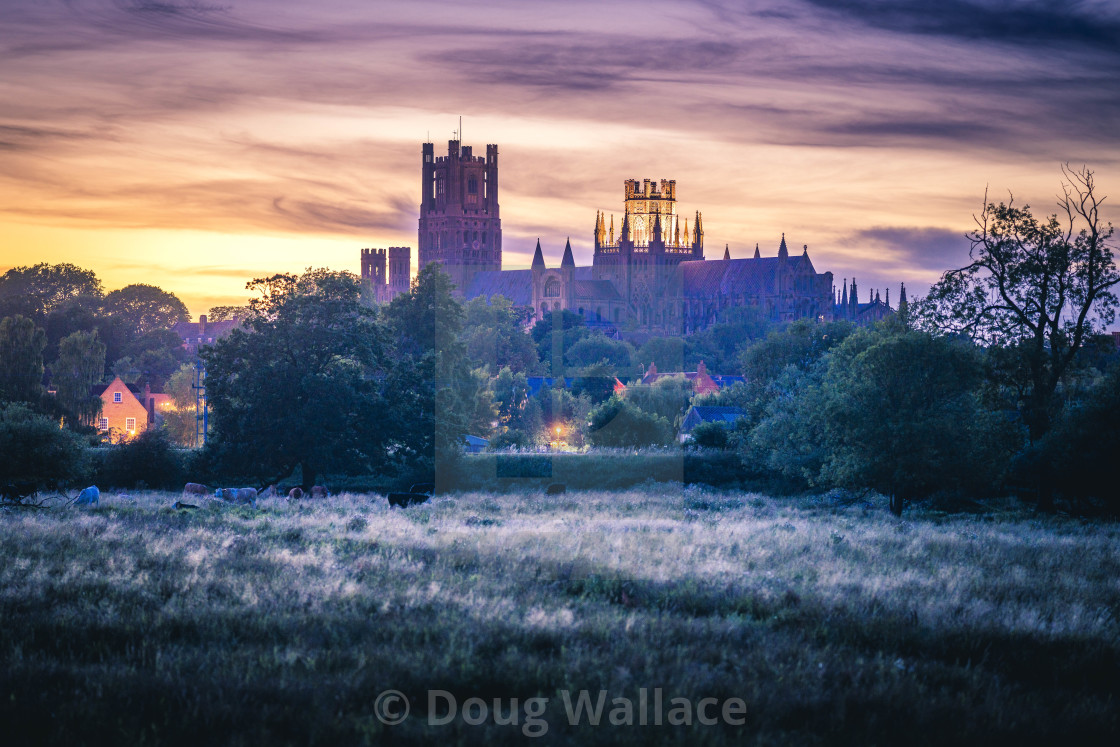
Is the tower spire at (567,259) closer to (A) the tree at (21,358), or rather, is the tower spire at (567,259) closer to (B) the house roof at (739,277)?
(B) the house roof at (739,277)

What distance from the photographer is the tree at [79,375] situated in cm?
7294

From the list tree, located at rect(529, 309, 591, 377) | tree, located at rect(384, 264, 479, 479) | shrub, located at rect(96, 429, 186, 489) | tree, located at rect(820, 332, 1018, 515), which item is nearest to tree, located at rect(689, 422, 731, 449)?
tree, located at rect(384, 264, 479, 479)

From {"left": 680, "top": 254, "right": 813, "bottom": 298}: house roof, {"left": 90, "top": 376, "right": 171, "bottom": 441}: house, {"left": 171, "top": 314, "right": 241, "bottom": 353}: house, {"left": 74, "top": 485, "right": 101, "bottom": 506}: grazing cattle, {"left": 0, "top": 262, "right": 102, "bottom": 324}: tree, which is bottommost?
{"left": 90, "top": 376, "right": 171, "bottom": 441}: house

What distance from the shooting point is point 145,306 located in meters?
156

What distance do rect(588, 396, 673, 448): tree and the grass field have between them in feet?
158

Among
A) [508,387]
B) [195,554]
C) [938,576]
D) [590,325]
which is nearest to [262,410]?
[195,554]

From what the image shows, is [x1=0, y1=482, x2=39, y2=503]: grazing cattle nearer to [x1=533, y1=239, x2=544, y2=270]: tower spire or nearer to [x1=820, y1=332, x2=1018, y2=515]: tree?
[x1=820, y1=332, x2=1018, y2=515]: tree

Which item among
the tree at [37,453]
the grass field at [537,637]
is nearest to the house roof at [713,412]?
the tree at [37,453]

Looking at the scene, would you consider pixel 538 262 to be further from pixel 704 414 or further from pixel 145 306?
pixel 704 414

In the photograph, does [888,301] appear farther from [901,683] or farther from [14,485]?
[901,683]

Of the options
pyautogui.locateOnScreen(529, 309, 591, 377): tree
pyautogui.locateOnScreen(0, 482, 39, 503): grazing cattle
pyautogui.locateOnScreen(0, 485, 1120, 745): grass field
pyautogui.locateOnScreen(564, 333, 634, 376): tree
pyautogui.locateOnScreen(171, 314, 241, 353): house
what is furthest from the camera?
pyautogui.locateOnScreen(171, 314, 241, 353): house

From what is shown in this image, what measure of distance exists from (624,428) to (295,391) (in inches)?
1268

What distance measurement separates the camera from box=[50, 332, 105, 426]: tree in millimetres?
72938

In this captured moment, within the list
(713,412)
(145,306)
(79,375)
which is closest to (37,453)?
(79,375)
